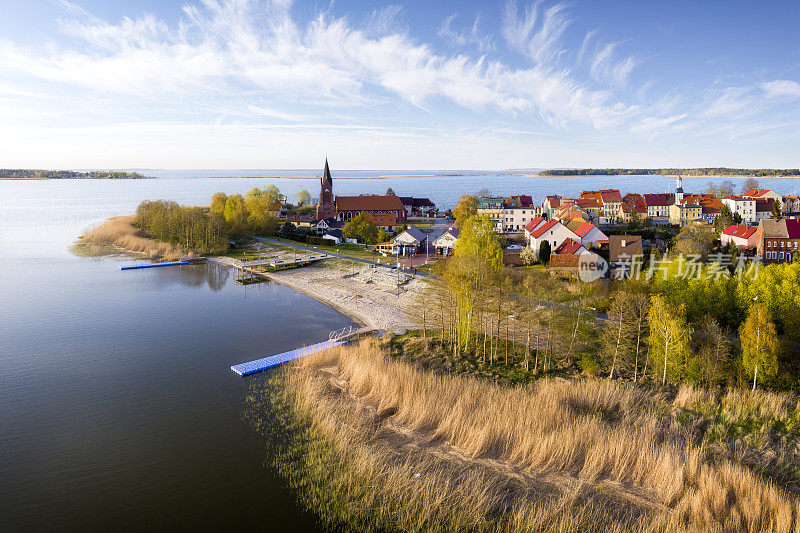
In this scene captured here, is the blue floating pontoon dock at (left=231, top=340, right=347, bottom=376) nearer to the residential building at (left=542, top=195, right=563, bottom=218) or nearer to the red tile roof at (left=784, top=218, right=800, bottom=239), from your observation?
the red tile roof at (left=784, top=218, right=800, bottom=239)

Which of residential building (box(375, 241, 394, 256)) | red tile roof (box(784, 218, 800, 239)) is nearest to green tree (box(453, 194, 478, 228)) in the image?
residential building (box(375, 241, 394, 256))

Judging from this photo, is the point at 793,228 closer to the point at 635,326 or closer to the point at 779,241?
the point at 779,241

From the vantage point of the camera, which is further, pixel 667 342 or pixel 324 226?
pixel 324 226

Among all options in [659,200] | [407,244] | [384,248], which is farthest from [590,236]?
[659,200]

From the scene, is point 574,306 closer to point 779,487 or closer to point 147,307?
point 779,487

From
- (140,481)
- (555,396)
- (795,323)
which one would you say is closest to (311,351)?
(140,481)
